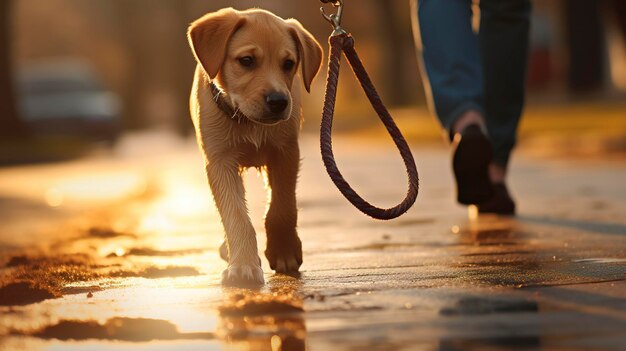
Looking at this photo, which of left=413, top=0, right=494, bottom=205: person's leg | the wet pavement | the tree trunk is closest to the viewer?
the wet pavement

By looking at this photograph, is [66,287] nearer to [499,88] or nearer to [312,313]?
[312,313]

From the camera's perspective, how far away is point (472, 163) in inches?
251

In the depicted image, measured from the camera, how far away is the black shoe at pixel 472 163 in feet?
20.7

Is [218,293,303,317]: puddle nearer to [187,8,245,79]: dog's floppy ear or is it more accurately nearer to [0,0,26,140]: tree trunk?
[187,8,245,79]: dog's floppy ear

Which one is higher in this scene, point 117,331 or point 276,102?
point 276,102

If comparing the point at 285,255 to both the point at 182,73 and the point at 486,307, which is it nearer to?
the point at 486,307

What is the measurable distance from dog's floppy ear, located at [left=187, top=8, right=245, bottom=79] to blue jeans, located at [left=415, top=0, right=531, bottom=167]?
1.59 metres

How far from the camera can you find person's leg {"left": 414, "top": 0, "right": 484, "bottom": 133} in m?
6.62

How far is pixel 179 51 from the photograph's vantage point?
139 ft

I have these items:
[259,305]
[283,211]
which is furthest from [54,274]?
[259,305]

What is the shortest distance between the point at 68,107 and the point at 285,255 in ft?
71.4

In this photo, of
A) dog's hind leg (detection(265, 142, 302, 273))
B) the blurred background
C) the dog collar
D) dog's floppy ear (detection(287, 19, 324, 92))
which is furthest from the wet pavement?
the blurred background

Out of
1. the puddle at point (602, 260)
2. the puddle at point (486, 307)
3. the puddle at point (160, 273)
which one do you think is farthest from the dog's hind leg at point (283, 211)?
the puddle at point (486, 307)

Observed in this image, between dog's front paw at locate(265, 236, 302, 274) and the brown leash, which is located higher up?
the brown leash
